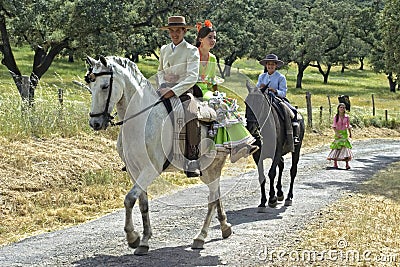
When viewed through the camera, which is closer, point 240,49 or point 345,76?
point 240,49

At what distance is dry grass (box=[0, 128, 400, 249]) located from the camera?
8609mm

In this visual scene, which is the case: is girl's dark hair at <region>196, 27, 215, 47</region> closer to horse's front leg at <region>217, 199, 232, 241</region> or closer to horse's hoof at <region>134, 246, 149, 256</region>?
horse's front leg at <region>217, 199, 232, 241</region>

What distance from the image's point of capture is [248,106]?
31.0 feet

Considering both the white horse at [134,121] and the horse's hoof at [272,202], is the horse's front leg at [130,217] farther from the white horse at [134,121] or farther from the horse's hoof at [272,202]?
the horse's hoof at [272,202]

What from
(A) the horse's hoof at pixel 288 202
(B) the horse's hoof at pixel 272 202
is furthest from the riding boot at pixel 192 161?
(A) the horse's hoof at pixel 288 202

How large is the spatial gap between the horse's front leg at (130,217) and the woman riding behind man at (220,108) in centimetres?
133

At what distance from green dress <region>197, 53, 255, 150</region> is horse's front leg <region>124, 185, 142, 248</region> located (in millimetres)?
1331

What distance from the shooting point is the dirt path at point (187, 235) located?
6551 millimetres

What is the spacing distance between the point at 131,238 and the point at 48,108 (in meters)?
7.66

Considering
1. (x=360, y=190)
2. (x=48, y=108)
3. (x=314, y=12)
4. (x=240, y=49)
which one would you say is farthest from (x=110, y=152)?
(x=314, y=12)

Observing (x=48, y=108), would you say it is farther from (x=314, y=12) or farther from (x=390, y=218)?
(x=314, y=12)

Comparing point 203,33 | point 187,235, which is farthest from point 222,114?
point 187,235

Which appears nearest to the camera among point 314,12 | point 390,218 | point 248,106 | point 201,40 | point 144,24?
point 201,40

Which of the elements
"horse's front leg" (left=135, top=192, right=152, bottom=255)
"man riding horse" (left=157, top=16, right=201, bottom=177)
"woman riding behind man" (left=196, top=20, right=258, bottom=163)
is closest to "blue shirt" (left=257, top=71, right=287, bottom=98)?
"woman riding behind man" (left=196, top=20, right=258, bottom=163)
